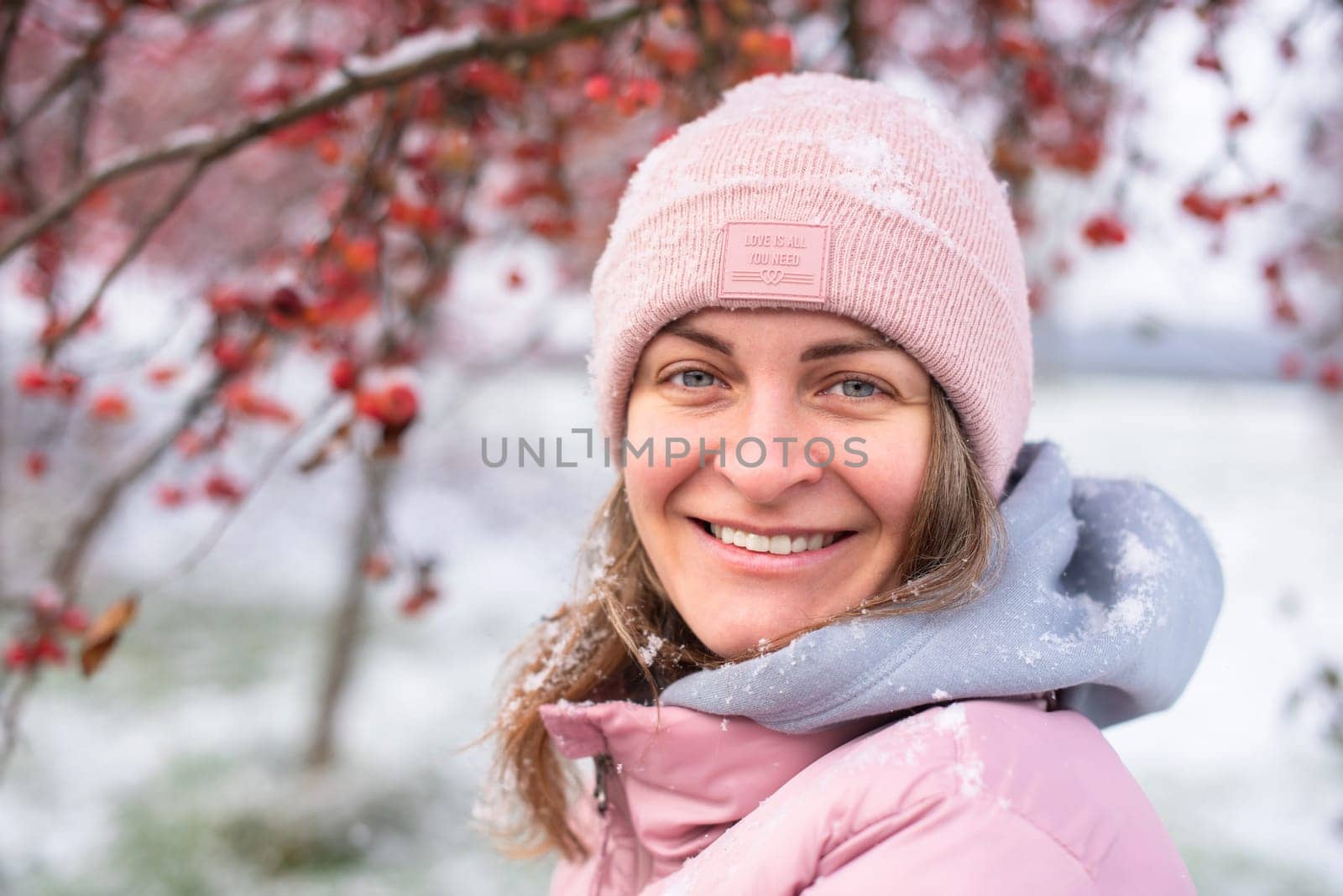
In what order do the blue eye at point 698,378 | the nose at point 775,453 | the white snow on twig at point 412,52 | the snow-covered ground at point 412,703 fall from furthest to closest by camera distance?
the snow-covered ground at point 412,703
the white snow on twig at point 412,52
the blue eye at point 698,378
the nose at point 775,453

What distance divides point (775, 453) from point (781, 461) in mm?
11

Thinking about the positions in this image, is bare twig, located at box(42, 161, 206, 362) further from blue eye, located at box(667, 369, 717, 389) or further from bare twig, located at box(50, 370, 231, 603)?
blue eye, located at box(667, 369, 717, 389)

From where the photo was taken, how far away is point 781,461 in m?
1.10

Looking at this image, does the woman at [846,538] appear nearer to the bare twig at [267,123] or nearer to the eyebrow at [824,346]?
the eyebrow at [824,346]

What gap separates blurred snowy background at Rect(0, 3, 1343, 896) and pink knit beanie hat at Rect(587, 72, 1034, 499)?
350 mm

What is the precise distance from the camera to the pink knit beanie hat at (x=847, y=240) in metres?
1.13

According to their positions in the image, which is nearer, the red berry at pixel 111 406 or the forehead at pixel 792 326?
the forehead at pixel 792 326

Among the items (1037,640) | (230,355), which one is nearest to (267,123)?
(230,355)

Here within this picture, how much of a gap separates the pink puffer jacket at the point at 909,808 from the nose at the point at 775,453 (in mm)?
267

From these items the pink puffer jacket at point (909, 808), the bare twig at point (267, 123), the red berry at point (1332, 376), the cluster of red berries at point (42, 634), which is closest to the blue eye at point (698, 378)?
the pink puffer jacket at point (909, 808)

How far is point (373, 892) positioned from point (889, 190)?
3.69m

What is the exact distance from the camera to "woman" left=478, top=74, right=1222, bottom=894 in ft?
3.12

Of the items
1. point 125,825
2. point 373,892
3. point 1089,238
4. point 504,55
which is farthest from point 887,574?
point 125,825

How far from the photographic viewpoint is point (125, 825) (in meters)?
4.18
